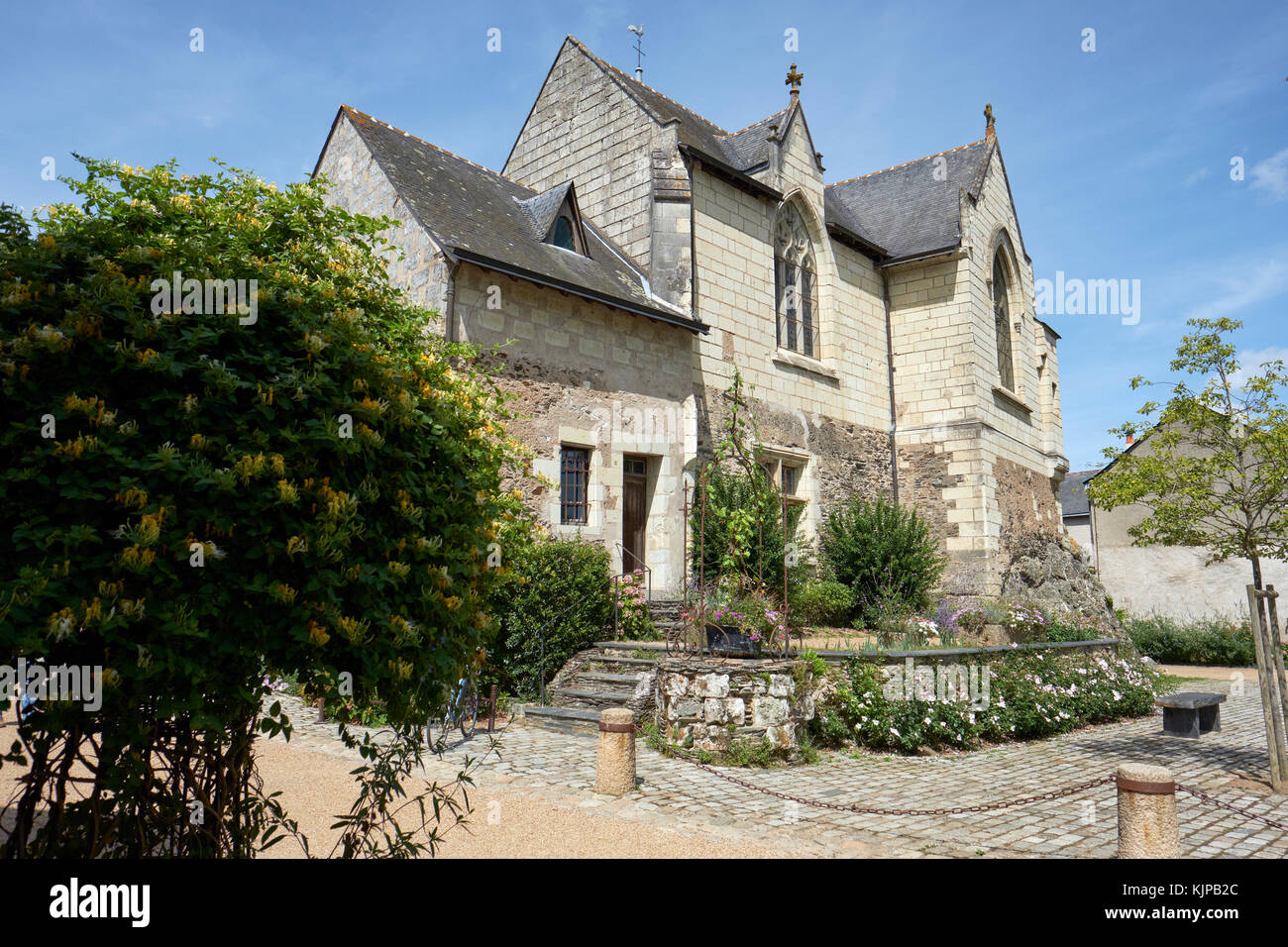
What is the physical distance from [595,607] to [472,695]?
2.43 metres

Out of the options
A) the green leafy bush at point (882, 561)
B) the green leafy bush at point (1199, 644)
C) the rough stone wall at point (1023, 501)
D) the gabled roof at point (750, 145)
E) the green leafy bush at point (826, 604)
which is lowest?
the green leafy bush at point (1199, 644)

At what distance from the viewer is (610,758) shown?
6.06 metres

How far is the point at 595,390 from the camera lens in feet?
38.6

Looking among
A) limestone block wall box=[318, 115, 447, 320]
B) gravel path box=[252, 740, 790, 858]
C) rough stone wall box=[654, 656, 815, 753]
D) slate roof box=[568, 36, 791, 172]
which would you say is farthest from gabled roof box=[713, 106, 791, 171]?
gravel path box=[252, 740, 790, 858]

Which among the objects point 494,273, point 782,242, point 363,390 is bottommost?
point 363,390

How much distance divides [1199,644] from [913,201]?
39.2 feet

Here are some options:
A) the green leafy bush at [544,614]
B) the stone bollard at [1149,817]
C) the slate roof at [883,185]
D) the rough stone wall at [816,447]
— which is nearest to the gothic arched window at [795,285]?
the slate roof at [883,185]

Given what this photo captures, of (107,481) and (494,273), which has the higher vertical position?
(494,273)

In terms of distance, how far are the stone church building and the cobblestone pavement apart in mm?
4352

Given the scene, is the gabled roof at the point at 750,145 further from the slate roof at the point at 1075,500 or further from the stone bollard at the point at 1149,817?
the slate roof at the point at 1075,500

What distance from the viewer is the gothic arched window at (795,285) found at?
15.5m

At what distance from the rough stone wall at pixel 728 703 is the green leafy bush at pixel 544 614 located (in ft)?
7.99

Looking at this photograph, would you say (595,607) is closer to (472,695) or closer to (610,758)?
(472,695)

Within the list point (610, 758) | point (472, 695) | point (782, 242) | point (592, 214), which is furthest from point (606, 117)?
point (610, 758)
